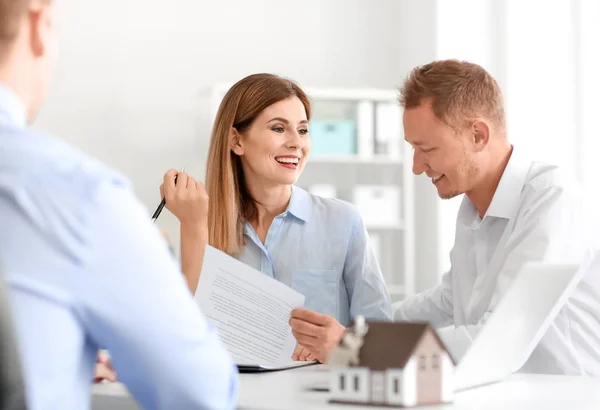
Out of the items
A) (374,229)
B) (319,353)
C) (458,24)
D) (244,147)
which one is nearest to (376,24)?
(458,24)

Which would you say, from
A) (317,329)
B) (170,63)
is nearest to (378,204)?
(170,63)

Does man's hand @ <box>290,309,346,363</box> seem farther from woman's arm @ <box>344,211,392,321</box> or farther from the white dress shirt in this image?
woman's arm @ <box>344,211,392,321</box>

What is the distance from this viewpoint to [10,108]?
3.33 feet

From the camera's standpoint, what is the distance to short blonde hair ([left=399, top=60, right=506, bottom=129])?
2.36 m

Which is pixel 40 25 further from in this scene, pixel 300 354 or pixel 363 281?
pixel 363 281

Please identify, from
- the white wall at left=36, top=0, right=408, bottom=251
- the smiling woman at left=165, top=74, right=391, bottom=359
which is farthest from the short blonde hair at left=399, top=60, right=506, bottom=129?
the white wall at left=36, top=0, right=408, bottom=251

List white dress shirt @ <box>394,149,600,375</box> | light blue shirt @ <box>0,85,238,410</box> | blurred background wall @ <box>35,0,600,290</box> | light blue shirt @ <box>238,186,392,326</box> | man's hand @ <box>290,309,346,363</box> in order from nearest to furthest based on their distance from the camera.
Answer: light blue shirt @ <box>0,85,238,410</box>, man's hand @ <box>290,309,346,363</box>, white dress shirt @ <box>394,149,600,375</box>, light blue shirt @ <box>238,186,392,326</box>, blurred background wall @ <box>35,0,600,290</box>

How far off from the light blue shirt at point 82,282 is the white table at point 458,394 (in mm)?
350

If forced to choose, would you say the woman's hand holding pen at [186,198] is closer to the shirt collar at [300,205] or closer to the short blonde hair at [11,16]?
the shirt collar at [300,205]

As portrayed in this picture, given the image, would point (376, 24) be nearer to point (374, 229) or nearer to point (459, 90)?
point (374, 229)

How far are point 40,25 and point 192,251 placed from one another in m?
1.39

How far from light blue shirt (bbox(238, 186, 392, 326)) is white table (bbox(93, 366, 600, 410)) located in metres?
0.71

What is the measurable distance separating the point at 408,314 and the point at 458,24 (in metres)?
2.70

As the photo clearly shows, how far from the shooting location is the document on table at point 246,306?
1957 mm
